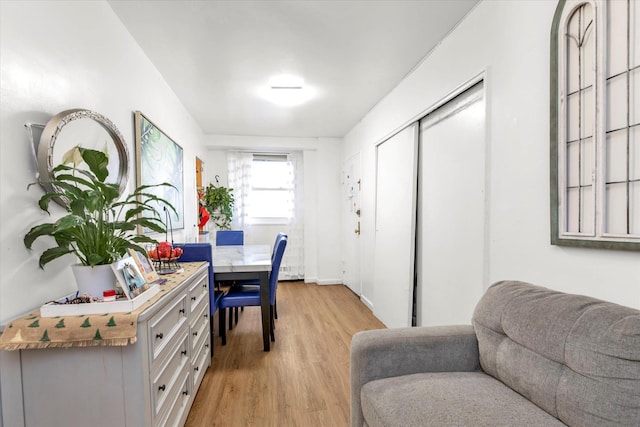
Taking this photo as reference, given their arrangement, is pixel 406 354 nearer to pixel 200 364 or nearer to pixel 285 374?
pixel 285 374

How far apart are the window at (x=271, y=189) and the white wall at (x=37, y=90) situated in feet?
10.6

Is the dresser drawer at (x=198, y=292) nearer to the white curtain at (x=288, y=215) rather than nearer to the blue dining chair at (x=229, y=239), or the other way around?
the blue dining chair at (x=229, y=239)

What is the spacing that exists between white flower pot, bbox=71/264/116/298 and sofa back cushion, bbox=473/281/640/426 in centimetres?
162

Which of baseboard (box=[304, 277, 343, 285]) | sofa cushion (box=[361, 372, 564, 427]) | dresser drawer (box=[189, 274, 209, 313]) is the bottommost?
baseboard (box=[304, 277, 343, 285])

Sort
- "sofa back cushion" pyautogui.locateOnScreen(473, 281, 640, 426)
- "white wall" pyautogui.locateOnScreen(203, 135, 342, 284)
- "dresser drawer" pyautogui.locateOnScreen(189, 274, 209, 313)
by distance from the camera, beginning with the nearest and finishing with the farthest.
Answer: "sofa back cushion" pyautogui.locateOnScreen(473, 281, 640, 426) → "dresser drawer" pyautogui.locateOnScreen(189, 274, 209, 313) → "white wall" pyautogui.locateOnScreen(203, 135, 342, 284)

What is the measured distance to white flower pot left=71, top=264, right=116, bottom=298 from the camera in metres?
1.14

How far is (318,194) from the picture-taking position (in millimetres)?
4930

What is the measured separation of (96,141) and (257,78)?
1.57 m

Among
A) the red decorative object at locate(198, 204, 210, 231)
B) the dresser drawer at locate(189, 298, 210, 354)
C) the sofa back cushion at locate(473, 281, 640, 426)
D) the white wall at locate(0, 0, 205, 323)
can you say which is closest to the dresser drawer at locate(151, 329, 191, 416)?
the dresser drawer at locate(189, 298, 210, 354)

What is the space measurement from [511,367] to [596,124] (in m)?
0.98

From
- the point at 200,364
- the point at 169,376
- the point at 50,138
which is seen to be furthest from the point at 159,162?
the point at 169,376

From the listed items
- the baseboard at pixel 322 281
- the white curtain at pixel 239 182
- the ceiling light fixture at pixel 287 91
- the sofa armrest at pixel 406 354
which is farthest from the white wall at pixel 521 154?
the white curtain at pixel 239 182

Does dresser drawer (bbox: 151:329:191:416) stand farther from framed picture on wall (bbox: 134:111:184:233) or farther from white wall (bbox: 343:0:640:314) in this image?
white wall (bbox: 343:0:640:314)

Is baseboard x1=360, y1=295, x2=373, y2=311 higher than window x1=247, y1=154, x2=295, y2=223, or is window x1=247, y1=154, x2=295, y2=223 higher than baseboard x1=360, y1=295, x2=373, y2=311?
window x1=247, y1=154, x2=295, y2=223
